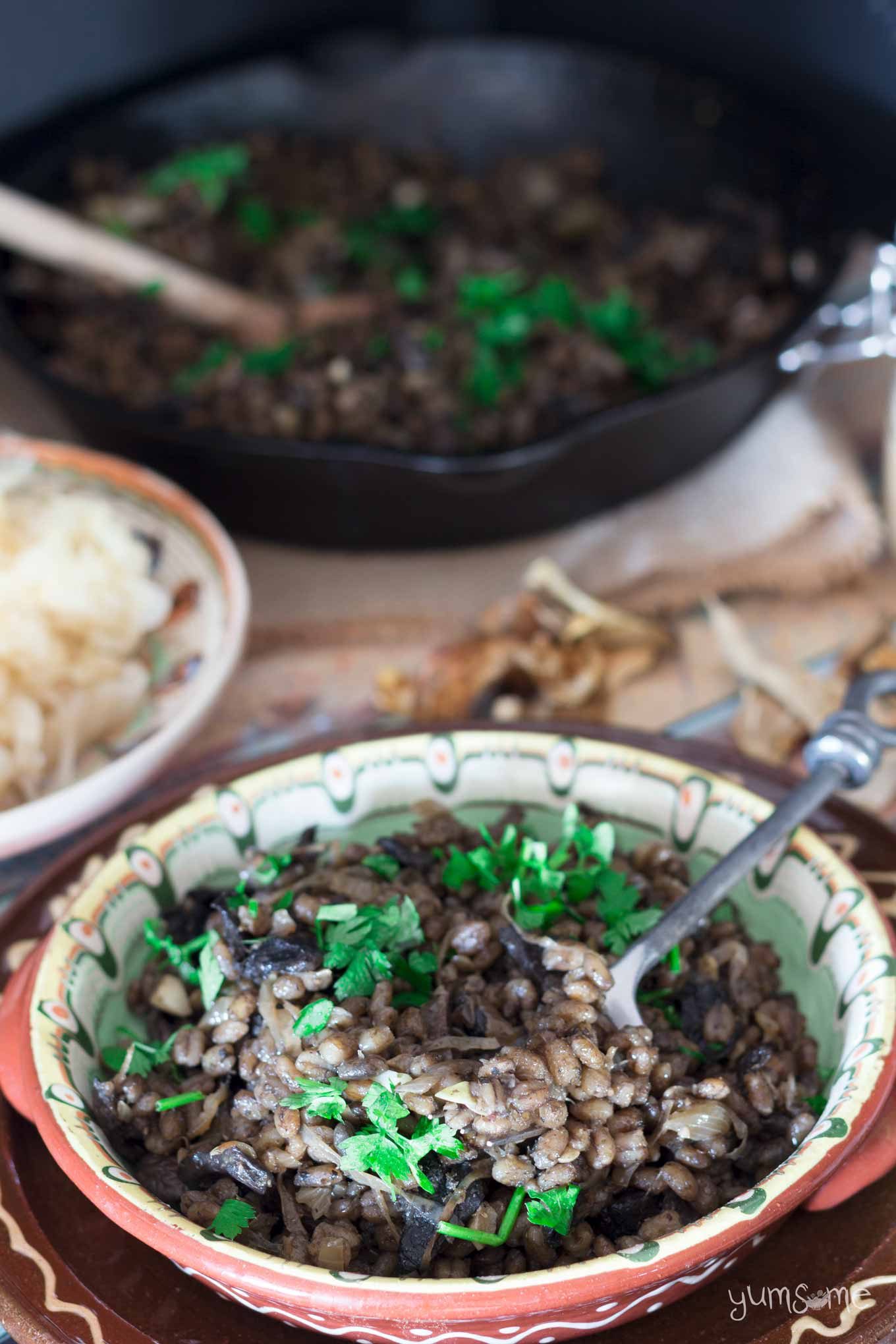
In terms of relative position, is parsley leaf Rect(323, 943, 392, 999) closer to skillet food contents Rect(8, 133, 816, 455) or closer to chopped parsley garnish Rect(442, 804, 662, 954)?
chopped parsley garnish Rect(442, 804, 662, 954)

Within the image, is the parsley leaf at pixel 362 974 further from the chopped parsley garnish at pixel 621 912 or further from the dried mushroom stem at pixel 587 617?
the dried mushroom stem at pixel 587 617

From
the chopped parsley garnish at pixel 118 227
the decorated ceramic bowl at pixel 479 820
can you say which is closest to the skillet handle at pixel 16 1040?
the decorated ceramic bowl at pixel 479 820

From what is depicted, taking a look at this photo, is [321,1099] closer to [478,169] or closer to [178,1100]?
[178,1100]

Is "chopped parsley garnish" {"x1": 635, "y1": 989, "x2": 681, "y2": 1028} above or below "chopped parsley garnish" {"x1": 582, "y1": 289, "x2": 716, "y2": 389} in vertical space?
below

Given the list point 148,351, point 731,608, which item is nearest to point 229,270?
point 148,351

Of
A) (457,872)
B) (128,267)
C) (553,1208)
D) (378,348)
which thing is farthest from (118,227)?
(553,1208)
